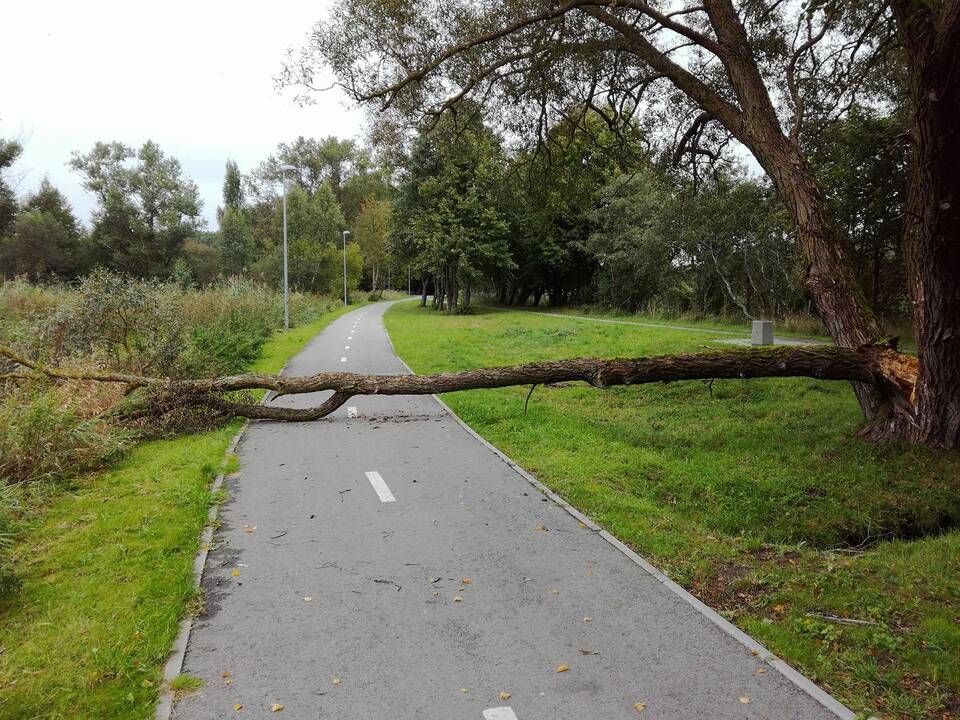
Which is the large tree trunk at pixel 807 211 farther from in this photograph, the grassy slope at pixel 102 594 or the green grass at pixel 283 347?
the green grass at pixel 283 347

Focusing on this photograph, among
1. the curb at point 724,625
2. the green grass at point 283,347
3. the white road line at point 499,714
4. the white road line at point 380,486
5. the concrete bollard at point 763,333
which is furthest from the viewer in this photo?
the green grass at point 283,347

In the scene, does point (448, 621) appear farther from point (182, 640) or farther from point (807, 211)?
point (807, 211)

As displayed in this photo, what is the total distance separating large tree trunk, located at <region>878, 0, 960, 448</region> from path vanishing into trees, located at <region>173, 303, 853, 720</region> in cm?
524

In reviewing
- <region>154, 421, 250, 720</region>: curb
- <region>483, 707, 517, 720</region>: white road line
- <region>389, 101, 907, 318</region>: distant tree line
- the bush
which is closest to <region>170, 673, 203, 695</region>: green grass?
<region>154, 421, 250, 720</region>: curb

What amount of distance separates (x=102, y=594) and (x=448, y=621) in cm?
261

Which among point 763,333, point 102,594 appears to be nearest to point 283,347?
point 763,333

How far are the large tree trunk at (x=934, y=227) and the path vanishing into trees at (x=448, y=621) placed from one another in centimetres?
524

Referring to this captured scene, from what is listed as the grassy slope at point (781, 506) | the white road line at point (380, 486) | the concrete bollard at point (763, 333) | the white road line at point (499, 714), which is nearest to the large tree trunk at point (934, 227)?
the grassy slope at point (781, 506)

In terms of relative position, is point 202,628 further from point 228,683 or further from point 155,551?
point 155,551

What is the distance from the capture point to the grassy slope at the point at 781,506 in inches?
162

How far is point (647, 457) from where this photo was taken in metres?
9.05

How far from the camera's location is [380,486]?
25.6 feet

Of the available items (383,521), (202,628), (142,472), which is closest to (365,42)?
(142,472)

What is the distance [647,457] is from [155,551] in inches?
244
